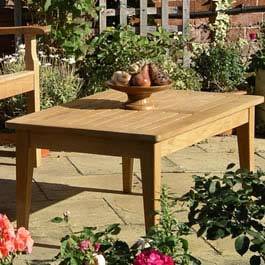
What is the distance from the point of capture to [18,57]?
6812 millimetres

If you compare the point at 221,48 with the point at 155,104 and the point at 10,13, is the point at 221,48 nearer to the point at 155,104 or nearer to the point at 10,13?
the point at 10,13

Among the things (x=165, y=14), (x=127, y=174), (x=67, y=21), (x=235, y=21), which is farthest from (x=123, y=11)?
(x=127, y=174)

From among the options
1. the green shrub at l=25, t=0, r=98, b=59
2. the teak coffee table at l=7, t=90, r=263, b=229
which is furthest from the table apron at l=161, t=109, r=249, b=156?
the green shrub at l=25, t=0, r=98, b=59

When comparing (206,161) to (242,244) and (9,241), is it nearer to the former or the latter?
(242,244)

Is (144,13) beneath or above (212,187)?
above

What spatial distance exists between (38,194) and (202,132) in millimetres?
1328

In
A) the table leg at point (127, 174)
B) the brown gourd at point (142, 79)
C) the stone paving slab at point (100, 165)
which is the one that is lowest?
the stone paving slab at point (100, 165)

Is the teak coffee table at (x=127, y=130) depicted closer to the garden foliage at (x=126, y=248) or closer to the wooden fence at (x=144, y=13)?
the garden foliage at (x=126, y=248)

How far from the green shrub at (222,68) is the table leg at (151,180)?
3.61 meters

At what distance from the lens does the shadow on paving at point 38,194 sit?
4.85 metres

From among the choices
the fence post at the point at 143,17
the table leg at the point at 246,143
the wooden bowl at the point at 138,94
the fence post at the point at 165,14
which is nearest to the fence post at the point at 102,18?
the fence post at the point at 143,17

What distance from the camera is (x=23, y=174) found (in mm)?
4133

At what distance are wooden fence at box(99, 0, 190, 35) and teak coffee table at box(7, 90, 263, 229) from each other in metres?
2.92

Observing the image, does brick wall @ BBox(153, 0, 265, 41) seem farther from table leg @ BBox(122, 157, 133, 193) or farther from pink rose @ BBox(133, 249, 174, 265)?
pink rose @ BBox(133, 249, 174, 265)
